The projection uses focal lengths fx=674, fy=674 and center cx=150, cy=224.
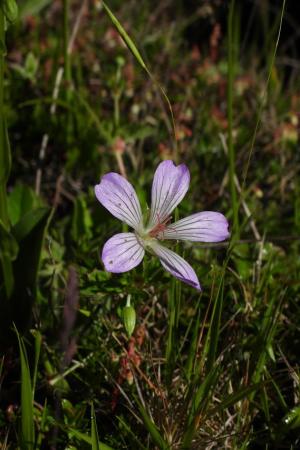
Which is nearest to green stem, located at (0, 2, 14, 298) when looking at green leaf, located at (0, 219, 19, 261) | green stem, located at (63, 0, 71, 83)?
green leaf, located at (0, 219, 19, 261)

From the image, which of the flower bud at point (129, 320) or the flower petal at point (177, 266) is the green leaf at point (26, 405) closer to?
the flower bud at point (129, 320)

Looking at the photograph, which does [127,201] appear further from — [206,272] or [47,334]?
[47,334]

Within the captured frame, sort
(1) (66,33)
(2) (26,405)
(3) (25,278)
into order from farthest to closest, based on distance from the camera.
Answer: (1) (66,33) < (3) (25,278) < (2) (26,405)

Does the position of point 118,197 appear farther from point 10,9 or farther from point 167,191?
point 10,9

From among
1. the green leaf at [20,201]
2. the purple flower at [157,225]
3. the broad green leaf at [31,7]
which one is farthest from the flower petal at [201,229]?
the broad green leaf at [31,7]

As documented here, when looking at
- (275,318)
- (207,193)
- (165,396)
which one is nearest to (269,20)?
(207,193)

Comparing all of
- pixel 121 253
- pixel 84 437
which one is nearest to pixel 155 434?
pixel 84 437

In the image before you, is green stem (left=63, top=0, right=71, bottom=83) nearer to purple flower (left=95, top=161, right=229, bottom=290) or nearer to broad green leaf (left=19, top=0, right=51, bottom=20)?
broad green leaf (left=19, top=0, right=51, bottom=20)
